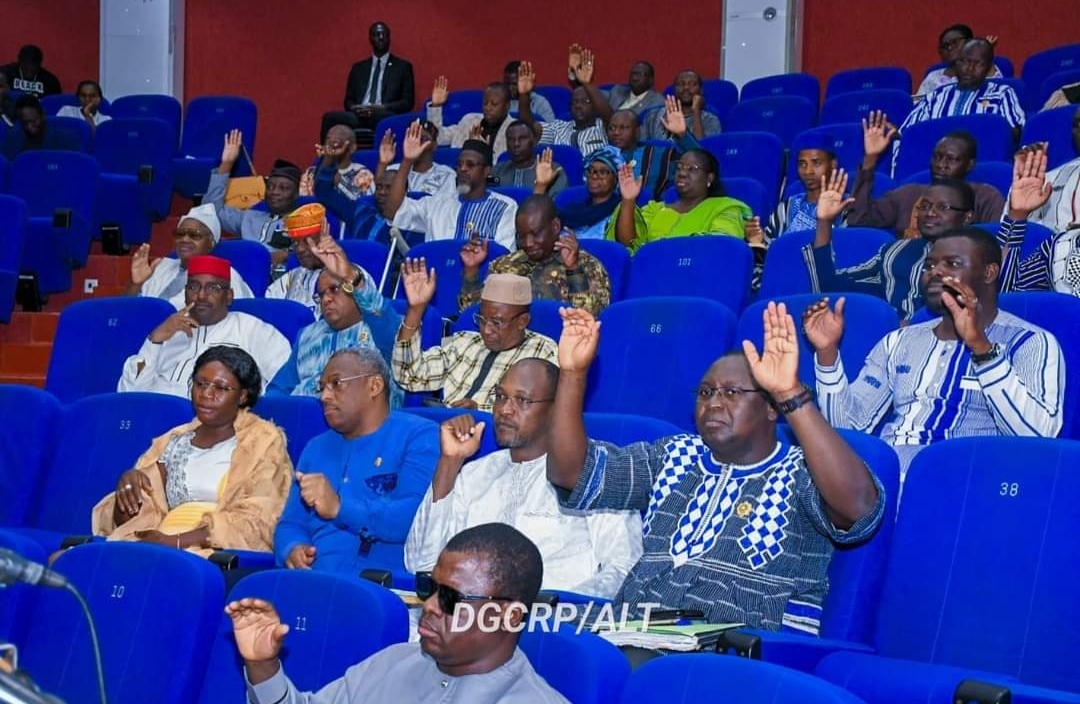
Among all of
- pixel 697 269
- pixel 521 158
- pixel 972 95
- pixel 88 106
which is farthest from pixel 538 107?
pixel 697 269

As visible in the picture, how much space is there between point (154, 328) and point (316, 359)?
2.72 feet

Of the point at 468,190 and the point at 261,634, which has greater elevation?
the point at 468,190

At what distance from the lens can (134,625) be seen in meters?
2.93

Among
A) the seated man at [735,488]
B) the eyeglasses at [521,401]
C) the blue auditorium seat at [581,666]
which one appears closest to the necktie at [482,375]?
the eyeglasses at [521,401]

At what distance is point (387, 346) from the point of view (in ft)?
16.0

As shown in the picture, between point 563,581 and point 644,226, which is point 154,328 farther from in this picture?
point 563,581

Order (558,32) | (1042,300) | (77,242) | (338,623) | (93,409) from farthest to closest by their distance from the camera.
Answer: (558,32), (77,242), (93,409), (1042,300), (338,623)

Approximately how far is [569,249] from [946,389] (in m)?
1.96

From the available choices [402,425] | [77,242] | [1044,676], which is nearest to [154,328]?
[402,425]

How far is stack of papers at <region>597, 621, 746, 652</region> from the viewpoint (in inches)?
106

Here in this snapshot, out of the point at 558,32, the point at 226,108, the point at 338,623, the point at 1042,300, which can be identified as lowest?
the point at 338,623

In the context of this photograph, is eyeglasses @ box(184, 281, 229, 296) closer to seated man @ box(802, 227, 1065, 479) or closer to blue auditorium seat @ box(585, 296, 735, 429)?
blue auditorium seat @ box(585, 296, 735, 429)

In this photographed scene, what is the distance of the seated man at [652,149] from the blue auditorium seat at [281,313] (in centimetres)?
202

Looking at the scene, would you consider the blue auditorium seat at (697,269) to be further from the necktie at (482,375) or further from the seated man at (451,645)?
the seated man at (451,645)
